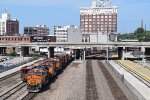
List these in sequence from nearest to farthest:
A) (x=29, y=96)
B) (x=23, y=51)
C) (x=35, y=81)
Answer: (x=29, y=96)
(x=35, y=81)
(x=23, y=51)

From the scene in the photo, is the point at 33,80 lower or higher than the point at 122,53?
lower

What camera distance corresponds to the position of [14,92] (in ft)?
161

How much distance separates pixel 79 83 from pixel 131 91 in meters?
12.3

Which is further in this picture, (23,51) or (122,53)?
(23,51)

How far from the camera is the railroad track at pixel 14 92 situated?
148 ft

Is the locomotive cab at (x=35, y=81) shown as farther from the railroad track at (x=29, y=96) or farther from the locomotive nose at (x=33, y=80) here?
the railroad track at (x=29, y=96)

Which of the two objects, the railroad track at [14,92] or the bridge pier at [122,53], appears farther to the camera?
the bridge pier at [122,53]

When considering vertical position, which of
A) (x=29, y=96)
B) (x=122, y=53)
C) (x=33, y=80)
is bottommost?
(x=29, y=96)

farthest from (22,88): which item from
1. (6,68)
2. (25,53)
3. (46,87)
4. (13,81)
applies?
(25,53)

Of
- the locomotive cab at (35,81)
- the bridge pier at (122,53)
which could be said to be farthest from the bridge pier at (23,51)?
the locomotive cab at (35,81)

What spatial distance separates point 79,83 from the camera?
2414 inches

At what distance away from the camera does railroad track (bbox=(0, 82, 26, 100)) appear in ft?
148

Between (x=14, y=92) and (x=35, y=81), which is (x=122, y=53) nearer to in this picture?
(x=14, y=92)

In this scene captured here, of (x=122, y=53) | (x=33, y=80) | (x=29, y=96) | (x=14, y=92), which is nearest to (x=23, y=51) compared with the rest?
(x=122, y=53)
